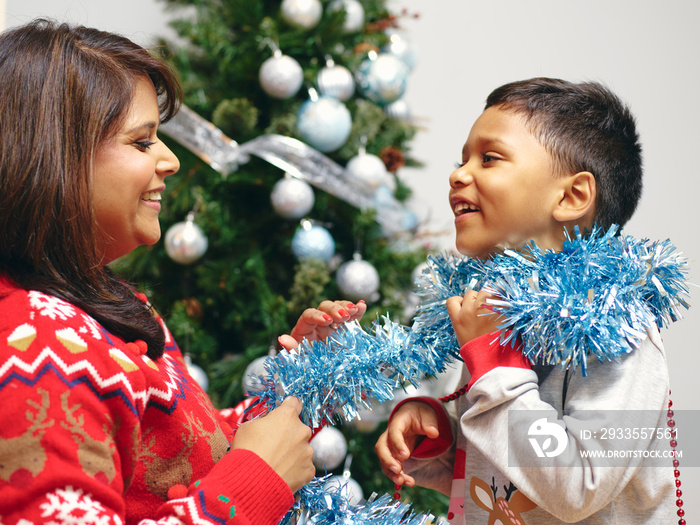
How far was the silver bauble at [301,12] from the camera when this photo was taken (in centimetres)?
162

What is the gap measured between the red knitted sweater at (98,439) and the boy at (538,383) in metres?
0.27

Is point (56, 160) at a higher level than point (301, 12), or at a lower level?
lower

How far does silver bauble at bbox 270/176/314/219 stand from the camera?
1579 millimetres

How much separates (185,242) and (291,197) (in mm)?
314

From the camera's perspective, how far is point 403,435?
895 millimetres

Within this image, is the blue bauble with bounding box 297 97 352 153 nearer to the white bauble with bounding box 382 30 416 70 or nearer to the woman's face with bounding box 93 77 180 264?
the white bauble with bounding box 382 30 416 70

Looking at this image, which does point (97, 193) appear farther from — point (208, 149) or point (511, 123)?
point (208, 149)

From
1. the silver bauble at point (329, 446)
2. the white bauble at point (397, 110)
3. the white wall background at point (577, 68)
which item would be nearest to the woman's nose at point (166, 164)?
the silver bauble at point (329, 446)

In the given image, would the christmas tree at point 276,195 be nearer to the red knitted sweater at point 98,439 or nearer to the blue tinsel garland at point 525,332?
the blue tinsel garland at point 525,332

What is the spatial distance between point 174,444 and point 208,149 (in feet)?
3.56

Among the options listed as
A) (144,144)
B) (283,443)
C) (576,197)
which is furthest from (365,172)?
(283,443)

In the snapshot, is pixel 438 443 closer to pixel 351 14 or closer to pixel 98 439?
pixel 98 439

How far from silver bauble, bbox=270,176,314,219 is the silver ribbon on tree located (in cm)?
4

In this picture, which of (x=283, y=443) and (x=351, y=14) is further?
(x=351, y=14)
